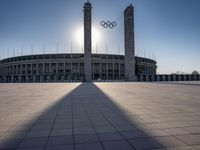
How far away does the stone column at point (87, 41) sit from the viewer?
4581 centimetres

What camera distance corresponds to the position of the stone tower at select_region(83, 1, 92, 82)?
45812 mm

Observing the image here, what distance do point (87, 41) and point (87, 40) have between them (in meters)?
0.23

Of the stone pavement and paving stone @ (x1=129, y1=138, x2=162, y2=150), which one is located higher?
the stone pavement

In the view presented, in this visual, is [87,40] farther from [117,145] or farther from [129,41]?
[117,145]

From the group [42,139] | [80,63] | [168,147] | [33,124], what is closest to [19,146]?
[42,139]

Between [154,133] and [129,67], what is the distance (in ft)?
140

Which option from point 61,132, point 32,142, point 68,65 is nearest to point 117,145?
point 61,132

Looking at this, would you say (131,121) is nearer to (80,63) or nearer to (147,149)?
(147,149)

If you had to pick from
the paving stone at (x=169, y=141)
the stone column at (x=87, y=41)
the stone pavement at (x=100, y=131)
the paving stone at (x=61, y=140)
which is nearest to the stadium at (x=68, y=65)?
the stone column at (x=87, y=41)

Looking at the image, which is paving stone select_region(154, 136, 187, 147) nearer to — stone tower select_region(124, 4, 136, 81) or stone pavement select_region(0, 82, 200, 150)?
stone pavement select_region(0, 82, 200, 150)

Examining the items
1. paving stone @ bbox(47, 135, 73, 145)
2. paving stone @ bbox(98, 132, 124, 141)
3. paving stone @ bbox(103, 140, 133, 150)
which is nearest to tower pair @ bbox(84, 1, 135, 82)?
paving stone @ bbox(98, 132, 124, 141)

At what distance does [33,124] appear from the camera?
565 cm

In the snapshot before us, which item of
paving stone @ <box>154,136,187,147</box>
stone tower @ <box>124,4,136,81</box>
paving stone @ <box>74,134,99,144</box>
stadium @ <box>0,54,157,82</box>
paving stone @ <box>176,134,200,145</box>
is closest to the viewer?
paving stone @ <box>154,136,187,147</box>

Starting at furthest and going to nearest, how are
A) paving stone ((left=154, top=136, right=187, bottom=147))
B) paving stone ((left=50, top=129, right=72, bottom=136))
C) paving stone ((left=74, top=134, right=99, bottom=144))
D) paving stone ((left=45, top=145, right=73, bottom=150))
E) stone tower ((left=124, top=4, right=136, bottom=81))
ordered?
stone tower ((left=124, top=4, right=136, bottom=81)), paving stone ((left=50, top=129, right=72, bottom=136)), paving stone ((left=74, top=134, right=99, bottom=144)), paving stone ((left=154, top=136, right=187, bottom=147)), paving stone ((left=45, top=145, right=73, bottom=150))
